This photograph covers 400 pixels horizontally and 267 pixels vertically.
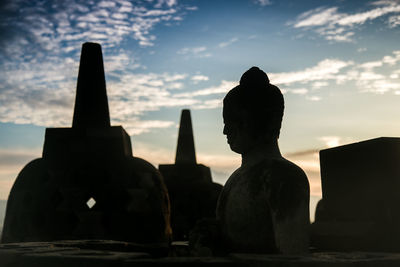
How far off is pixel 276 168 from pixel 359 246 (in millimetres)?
3859

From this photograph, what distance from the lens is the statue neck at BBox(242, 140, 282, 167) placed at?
3.85 m

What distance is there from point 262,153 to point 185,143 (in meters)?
12.1

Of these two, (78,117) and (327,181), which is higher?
(78,117)

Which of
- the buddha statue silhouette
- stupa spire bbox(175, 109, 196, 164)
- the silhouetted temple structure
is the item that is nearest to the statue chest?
the buddha statue silhouette

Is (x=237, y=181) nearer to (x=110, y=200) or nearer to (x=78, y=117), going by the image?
(x=110, y=200)

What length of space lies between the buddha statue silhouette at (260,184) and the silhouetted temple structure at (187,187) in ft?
36.1

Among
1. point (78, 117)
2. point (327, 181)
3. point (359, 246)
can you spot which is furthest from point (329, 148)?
point (78, 117)

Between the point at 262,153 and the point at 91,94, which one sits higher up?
the point at 91,94

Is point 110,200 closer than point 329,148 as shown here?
No

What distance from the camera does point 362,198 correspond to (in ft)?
22.7

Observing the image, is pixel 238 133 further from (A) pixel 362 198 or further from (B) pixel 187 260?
(A) pixel 362 198

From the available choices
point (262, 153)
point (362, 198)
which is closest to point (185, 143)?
point (362, 198)

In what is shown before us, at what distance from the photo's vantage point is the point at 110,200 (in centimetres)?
944

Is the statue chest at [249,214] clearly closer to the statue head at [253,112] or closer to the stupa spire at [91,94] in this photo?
the statue head at [253,112]
